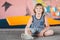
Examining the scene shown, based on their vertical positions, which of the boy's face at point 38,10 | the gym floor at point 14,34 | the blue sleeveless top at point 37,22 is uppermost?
the boy's face at point 38,10

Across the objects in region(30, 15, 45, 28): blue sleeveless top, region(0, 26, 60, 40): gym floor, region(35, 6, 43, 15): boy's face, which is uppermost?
region(35, 6, 43, 15): boy's face

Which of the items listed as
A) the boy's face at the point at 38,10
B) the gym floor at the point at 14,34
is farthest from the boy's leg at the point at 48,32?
the boy's face at the point at 38,10

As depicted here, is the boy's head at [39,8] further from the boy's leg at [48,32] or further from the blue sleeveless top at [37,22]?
the boy's leg at [48,32]

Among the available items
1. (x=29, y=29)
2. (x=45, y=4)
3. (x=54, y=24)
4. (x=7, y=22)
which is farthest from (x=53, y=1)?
(x=7, y=22)

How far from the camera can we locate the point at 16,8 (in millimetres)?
2006

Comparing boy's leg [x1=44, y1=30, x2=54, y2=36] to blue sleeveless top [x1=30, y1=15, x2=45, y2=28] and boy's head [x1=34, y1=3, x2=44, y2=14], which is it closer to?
blue sleeveless top [x1=30, y1=15, x2=45, y2=28]

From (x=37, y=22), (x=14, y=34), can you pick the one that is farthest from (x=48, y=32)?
(x=14, y=34)

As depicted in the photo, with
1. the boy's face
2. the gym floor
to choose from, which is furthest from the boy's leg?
the boy's face

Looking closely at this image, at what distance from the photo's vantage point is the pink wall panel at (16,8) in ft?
6.55

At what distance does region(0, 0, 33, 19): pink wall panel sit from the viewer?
6.55 ft

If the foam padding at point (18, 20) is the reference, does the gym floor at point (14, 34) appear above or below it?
below

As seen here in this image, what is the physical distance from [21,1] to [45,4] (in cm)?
29

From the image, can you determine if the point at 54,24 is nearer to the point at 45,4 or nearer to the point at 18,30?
the point at 45,4

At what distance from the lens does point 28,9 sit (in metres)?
2.00
